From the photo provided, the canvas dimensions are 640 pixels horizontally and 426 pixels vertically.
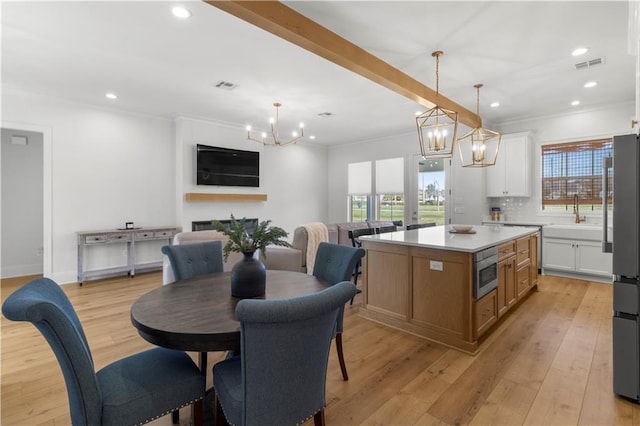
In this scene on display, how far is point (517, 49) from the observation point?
3.35 metres

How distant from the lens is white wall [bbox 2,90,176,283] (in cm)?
491

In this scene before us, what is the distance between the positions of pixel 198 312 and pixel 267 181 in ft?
20.1

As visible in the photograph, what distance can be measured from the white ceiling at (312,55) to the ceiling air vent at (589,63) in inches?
3.0

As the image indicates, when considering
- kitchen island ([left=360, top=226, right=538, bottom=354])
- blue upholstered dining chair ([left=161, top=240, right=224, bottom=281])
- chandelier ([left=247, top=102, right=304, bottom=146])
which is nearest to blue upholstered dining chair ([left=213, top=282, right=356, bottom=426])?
blue upholstered dining chair ([left=161, top=240, right=224, bottom=281])

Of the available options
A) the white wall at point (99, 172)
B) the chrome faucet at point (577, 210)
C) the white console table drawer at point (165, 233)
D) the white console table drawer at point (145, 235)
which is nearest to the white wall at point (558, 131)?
the chrome faucet at point (577, 210)

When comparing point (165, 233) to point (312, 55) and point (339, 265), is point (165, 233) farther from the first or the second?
point (339, 265)

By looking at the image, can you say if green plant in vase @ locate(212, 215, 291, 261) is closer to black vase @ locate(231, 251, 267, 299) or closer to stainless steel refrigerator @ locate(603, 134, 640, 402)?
black vase @ locate(231, 251, 267, 299)

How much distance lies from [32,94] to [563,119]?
8.75 metres

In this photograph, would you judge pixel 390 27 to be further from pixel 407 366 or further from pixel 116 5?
pixel 407 366

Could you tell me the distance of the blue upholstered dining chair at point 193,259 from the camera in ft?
7.94

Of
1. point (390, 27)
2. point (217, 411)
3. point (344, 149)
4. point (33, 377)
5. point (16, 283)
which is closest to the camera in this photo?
point (217, 411)

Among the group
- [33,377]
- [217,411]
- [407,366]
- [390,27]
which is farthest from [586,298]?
[33,377]

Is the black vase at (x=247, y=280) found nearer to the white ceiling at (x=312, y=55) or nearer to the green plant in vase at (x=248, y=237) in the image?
the green plant in vase at (x=248, y=237)

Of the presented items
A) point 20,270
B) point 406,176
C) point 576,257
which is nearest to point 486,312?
point 576,257
